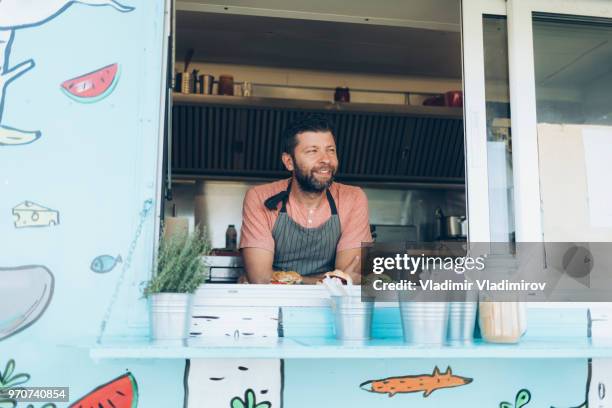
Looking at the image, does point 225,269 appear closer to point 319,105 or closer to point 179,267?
point 179,267

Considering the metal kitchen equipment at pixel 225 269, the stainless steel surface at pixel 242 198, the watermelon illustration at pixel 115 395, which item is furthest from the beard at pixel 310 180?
the stainless steel surface at pixel 242 198

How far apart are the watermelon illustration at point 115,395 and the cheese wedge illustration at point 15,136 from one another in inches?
34.7

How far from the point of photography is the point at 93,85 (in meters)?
2.35

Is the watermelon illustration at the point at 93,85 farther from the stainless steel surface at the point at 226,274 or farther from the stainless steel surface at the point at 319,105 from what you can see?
the stainless steel surface at the point at 319,105

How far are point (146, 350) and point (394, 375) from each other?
0.95m

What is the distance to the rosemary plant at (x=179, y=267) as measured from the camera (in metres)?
2.10

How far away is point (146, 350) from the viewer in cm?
186

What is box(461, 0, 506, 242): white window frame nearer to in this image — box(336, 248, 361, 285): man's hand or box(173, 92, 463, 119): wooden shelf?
box(336, 248, 361, 285): man's hand

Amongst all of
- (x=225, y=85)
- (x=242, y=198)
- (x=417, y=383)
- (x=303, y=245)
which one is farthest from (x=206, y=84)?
(x=417, y=383)

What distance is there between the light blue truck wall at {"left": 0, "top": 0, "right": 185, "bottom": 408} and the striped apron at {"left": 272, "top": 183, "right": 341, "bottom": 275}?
1.26m

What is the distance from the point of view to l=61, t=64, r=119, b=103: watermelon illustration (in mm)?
2332

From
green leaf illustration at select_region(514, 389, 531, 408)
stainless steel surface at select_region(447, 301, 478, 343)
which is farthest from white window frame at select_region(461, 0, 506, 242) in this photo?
green leaf illustration at select_region(514, 389, 531, 408)

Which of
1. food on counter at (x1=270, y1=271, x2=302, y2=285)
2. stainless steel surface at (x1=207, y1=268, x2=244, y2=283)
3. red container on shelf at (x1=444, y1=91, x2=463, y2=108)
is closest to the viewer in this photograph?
food on counter at (x1=270, y1=271, x2=302, y2=285)

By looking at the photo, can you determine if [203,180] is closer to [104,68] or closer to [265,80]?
[265,80]
